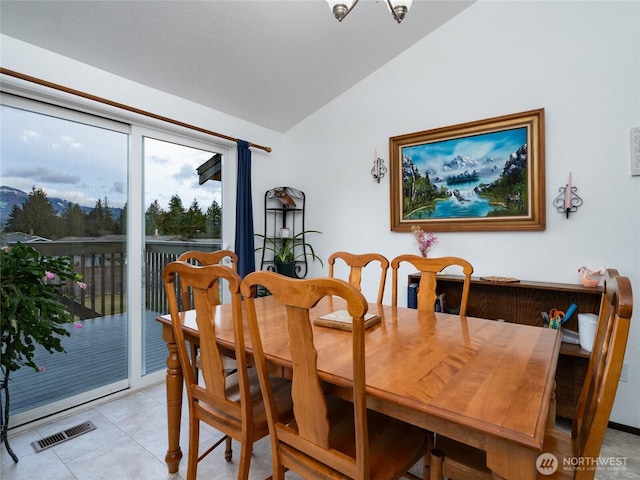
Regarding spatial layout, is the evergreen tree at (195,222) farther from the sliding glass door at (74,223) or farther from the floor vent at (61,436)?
the floor vent at (61,436)

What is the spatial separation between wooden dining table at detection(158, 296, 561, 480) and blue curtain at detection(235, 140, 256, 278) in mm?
1526

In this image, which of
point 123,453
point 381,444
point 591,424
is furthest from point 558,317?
point 123,453

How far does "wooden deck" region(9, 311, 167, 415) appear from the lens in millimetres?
2217

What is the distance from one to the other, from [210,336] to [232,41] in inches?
89.0

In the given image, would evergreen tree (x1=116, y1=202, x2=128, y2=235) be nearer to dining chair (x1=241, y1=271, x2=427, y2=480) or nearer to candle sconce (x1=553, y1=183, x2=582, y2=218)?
dining chair (x1=241, y1=271, x2=427, y2=480)

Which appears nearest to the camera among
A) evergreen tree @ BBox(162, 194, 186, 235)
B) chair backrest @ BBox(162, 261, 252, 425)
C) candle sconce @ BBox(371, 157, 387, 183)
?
chair backrest @ BBox(162, 261, 252, 425)

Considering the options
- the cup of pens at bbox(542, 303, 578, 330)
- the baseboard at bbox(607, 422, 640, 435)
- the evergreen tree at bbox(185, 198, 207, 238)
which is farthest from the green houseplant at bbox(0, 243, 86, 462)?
the baseboard at bbox(607, 422, 640, 435)

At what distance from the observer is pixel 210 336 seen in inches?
54.5

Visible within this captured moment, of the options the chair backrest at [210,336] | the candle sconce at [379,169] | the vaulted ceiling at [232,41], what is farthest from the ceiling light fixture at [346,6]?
the candle sconce at [379,169]

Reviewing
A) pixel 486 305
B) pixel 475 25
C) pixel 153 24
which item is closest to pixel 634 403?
pixel 486 305

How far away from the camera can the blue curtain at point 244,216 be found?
3307mm

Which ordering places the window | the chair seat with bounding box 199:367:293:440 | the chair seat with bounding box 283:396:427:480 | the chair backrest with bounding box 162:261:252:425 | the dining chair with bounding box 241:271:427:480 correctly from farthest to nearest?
the window, the chair seat with bounding box 199:367:293:440, the chair backrest with bounding box 162:261:252:425, the chair seat with bounding box 283:396:427:480, the dining chair with bounding box 241:271:427:480

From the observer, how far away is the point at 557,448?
3.76ft

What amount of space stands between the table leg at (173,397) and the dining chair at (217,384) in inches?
6.9
